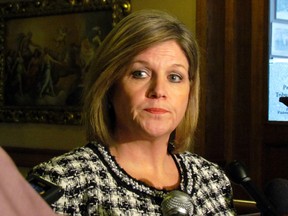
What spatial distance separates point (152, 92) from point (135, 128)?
10 cm

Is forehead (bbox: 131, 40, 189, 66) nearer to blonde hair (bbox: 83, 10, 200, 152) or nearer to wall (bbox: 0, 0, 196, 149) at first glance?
blonde hair (bbox: 83, 10, 200, 152)

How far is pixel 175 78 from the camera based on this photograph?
49.8 inches

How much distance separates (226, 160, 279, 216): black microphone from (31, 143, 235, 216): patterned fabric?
21 centimetres

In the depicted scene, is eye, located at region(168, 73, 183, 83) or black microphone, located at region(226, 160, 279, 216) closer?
black microphone, located at region(226, 160, 279, 216)

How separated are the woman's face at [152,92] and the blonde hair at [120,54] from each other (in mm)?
22

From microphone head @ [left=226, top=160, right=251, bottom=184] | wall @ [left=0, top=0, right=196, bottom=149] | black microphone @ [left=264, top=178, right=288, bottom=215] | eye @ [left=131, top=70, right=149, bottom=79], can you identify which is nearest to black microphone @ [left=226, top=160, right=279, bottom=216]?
microphone head @ [left=226, top=160, right=251, bottom=184]

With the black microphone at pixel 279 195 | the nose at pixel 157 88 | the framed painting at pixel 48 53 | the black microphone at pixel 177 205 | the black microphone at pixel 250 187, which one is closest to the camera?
the black microphone at pixel 177 205

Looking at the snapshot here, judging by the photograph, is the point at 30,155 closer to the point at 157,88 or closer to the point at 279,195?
the point at 157,88

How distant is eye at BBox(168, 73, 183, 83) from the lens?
126 centimetres

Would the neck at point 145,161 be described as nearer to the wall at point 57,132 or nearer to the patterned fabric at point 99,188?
the patterned fabric at point 99,188

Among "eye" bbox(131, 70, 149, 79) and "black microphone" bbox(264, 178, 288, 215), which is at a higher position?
"eye" bbox(131, 70, 149, 79)

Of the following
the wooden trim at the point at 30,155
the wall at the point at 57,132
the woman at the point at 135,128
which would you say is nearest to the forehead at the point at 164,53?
the woman at the point at 135,128

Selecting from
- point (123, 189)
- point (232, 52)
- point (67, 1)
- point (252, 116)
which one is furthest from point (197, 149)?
point (123, 189)

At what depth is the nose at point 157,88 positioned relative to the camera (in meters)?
1.21
